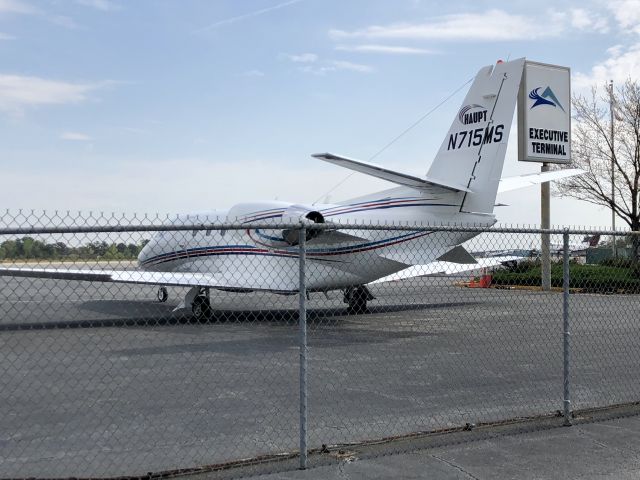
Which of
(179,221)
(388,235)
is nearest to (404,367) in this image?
(388,235)

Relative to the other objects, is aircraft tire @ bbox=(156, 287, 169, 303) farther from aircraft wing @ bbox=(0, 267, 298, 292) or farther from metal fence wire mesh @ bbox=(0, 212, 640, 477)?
aircraft wing @ bbox=(0, 267, 298, 292)

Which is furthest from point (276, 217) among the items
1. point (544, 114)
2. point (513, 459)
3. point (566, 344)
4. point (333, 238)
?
point (544, 114)

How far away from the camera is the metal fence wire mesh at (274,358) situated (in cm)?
704

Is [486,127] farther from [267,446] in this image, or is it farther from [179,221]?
[267,446]

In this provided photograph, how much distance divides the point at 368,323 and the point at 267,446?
37.2ft

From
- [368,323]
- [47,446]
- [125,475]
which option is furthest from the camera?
[368,323]

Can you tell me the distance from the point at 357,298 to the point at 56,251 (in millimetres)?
13835

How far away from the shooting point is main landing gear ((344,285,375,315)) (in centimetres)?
2111

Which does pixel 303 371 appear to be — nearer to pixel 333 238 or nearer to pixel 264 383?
pixel 264 383

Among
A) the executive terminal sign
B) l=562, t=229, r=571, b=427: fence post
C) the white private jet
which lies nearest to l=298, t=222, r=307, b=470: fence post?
l=562, t=229, r=571, b=427: fence post

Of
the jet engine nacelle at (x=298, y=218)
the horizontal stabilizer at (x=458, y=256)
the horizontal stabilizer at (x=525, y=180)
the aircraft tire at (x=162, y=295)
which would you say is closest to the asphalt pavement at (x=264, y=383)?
the horizontal stabilizer at (x=458, y=256)

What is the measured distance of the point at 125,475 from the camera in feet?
19.8

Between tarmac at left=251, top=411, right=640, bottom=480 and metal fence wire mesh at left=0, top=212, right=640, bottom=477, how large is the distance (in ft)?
1.56

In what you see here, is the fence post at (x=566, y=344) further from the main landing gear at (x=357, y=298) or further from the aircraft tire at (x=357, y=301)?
the aircraft tire at (x=357, y=301)
